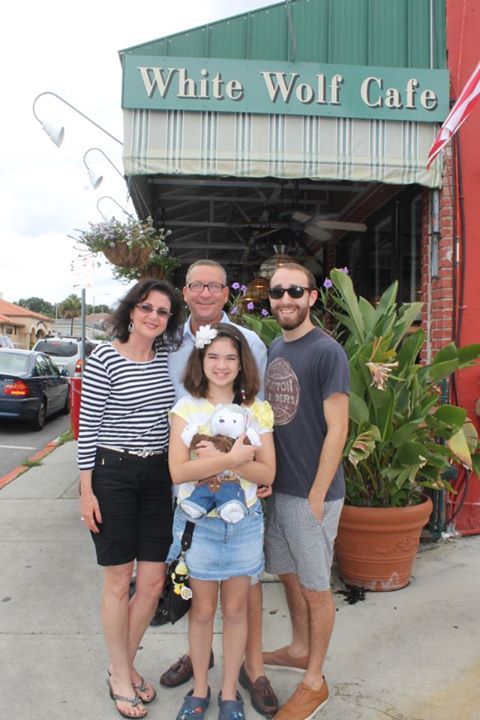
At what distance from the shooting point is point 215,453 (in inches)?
85.5

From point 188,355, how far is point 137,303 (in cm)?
32

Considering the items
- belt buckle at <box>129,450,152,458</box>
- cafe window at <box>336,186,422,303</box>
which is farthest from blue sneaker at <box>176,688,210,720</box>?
cafe window at <box>336,186,422,303</box>

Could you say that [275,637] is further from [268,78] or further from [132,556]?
[268,78]

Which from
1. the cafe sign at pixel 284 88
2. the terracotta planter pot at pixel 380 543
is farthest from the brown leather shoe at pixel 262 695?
the cafe sign at pixel 284 88

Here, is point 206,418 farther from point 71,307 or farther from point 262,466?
point 71,307

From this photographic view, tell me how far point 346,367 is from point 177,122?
9.27 ft

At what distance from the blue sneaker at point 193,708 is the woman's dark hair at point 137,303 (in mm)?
1491

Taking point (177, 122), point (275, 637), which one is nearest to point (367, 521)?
point (275, 637)

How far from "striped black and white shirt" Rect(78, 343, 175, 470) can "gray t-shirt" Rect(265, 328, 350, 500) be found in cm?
53

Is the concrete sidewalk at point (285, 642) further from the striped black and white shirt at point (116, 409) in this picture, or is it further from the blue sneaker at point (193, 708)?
the striped black and white shirt at point (116, 409)

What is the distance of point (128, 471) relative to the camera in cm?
241

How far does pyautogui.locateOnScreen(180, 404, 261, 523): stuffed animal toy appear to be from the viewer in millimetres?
2199

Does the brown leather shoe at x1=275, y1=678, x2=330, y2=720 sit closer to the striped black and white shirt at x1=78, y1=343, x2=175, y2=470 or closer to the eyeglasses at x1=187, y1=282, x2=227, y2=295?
the striped black and white shirt at x1=78, y1=343, x2=175, y2=470

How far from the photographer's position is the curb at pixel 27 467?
667cm
